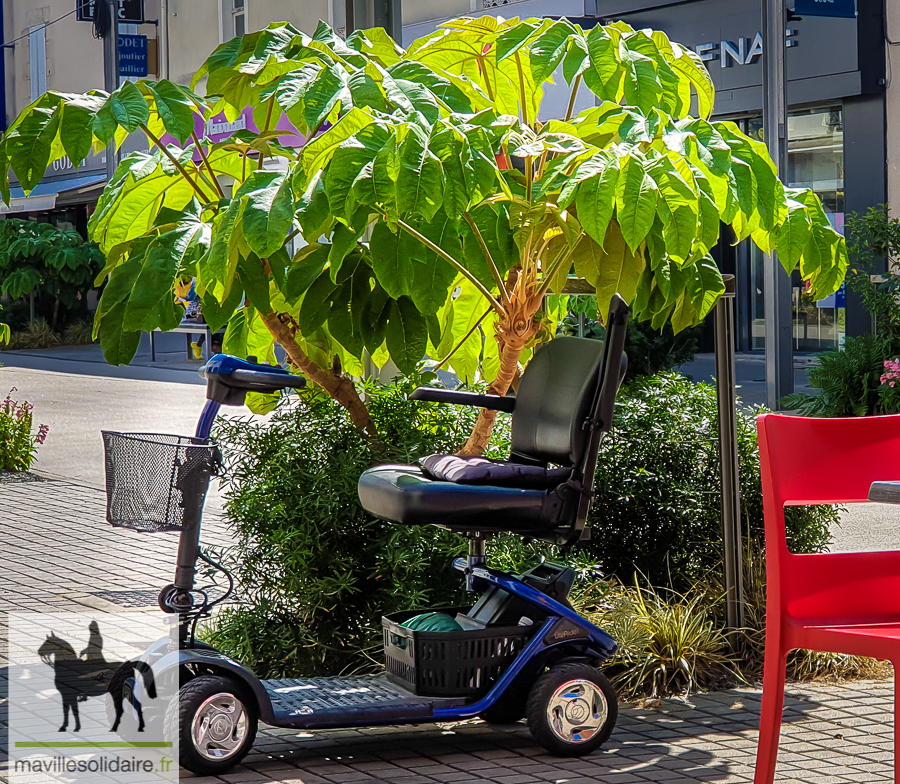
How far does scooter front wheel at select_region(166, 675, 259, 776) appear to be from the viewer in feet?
12.2

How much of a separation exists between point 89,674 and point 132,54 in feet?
81.1

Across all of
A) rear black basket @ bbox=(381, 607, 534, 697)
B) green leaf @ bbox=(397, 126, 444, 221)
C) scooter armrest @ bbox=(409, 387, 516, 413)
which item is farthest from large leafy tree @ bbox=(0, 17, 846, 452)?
rear black basket @ bbox=(381, 607, 534, 697)

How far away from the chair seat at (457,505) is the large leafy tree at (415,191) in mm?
571

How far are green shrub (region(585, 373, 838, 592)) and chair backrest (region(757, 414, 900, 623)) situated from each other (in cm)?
173

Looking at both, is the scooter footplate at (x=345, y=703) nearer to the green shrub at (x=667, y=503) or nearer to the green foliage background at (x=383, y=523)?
the green foliage background at (x=383, y=523)

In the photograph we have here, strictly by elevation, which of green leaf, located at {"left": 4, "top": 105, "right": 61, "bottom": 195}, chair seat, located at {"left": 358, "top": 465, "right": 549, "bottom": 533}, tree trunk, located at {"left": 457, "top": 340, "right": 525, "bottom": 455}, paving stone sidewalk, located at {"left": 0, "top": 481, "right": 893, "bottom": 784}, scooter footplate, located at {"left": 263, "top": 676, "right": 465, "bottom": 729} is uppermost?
green leaf, located at {"left": 4, "top": 105, "right": 61, "bottom": 195}

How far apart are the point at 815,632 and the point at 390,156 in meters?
1.75

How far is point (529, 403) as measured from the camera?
452cm

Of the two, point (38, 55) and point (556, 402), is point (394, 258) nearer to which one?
point (556, 402)

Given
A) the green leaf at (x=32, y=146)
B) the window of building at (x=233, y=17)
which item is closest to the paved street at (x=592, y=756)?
the green leaf at (x=32, y=146)

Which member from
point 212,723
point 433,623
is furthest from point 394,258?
point 212,723

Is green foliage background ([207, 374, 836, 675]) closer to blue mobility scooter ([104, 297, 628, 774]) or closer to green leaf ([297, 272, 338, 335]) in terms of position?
blue mobility scooter ([104, 297, 628, 774])

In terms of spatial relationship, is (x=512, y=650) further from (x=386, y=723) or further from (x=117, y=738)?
(x=117, y=738)

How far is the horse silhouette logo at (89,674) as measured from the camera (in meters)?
3.98
